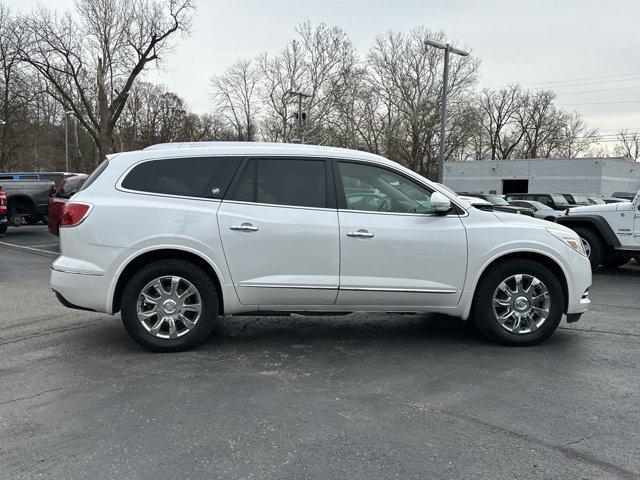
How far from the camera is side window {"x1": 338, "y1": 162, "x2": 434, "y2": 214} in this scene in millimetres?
5051

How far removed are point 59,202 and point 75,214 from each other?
8137 millimetres

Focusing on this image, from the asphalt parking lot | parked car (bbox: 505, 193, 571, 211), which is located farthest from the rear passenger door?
parked car (bbox: 505, 193, 571, 211)

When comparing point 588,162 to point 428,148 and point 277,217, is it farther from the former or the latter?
point 277,217

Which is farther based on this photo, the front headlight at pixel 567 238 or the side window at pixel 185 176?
the front headlight at pixel 567 238

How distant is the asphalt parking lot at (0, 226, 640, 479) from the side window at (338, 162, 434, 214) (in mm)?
1314

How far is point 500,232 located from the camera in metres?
5.09

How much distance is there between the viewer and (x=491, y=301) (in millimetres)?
5125

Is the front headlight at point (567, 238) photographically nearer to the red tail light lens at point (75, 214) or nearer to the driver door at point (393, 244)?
the driver door at point (393, 244)

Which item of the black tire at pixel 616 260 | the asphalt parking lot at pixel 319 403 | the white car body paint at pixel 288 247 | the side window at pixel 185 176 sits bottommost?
the asphalt parking lot at pixel 319 403

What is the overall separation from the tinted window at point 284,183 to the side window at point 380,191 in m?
0.23

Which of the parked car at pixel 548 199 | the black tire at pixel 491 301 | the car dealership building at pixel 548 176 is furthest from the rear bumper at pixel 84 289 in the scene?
the car dealership building at pixel 548 176

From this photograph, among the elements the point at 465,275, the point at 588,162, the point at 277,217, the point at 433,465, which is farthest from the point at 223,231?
the point at 588,162

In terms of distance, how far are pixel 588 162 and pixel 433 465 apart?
49604 millimetres

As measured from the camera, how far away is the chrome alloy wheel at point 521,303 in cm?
515
